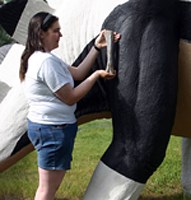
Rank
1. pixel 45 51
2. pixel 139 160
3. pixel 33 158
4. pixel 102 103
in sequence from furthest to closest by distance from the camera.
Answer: pixel 33 158
pixel 102 103
pixel 139 160
pixel 45 51

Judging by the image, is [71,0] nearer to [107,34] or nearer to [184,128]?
[107,34]

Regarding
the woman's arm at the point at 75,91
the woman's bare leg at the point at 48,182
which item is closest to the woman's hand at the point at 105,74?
the woman's arm at the point at 75,91

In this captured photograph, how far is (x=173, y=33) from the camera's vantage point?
7.28 ft

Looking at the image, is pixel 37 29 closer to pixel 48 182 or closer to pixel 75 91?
pixel 75 91

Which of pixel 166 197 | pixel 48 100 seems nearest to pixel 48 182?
pixel 48 100

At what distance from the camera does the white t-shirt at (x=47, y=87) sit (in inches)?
79.3

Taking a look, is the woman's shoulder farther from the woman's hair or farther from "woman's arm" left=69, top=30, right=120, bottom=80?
"woman's arm" left=69, top=30, right=120, bottom=80

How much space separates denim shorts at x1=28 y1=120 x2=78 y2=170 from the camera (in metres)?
2.07

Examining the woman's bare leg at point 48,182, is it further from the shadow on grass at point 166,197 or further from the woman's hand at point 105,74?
the shadow on grass at point 166,197

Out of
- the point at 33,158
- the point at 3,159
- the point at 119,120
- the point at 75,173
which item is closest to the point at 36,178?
the point at 75,173

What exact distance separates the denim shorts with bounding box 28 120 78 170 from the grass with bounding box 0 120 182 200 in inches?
48.0

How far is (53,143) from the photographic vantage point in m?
2.07

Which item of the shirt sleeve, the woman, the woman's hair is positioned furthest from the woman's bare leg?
the woman's hair

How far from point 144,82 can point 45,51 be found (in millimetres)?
358
